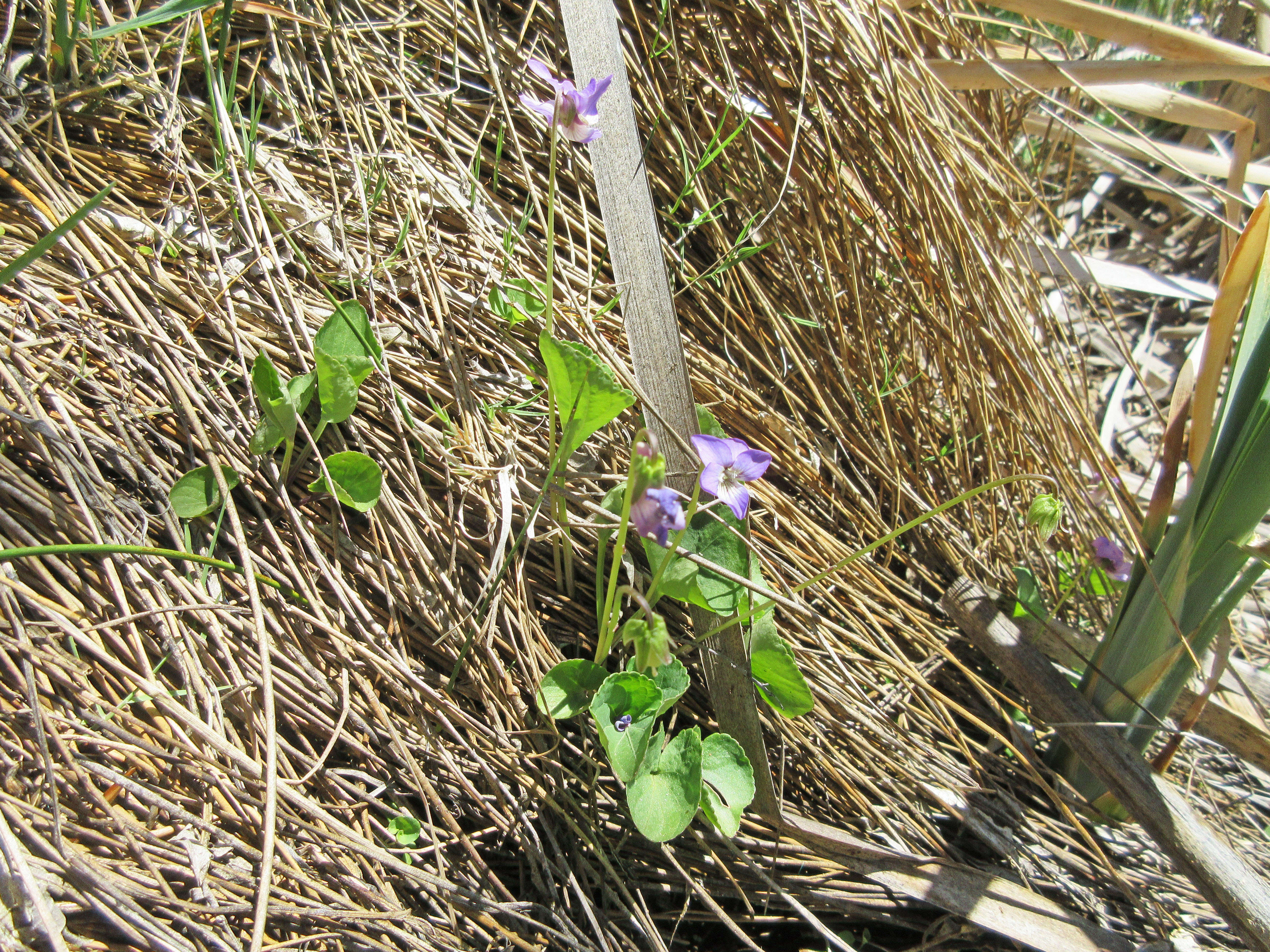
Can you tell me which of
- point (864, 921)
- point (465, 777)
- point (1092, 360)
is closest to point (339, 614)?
point (465, 777)

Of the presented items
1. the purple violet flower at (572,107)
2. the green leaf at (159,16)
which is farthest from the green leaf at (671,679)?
the green leaf at (159,16)

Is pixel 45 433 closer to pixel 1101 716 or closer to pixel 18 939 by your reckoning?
pixel 18 939

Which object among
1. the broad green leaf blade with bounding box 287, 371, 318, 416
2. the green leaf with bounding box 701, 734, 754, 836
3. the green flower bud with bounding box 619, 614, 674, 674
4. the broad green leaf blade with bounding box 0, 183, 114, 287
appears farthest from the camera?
the broad green leaf blade with bounding box 287, 371, 318, 416

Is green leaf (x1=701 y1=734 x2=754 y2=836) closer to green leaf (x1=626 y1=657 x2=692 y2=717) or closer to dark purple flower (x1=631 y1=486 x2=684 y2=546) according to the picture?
green leaf (x1=626 y1=657 x2=692 y2=717)

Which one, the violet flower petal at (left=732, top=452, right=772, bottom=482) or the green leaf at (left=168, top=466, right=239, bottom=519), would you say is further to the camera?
the green leaf at (left=168, top=466, right=239, bottom=519)

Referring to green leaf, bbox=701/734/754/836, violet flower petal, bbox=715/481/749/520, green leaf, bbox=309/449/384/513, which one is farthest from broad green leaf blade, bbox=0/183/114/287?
green leaf, bbox=701/734/754/836

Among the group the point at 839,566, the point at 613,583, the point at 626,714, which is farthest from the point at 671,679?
the point at 839,566

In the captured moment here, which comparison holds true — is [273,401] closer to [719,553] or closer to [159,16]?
[159,16]
